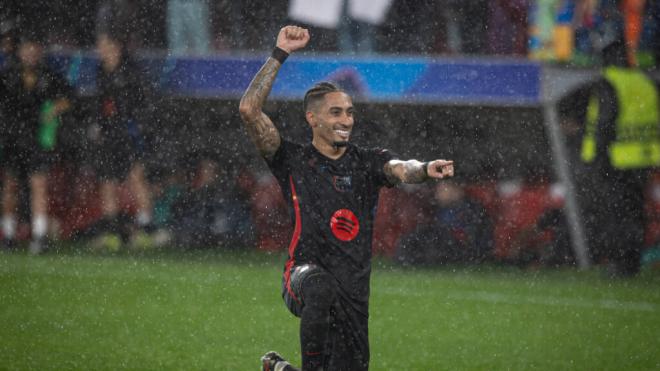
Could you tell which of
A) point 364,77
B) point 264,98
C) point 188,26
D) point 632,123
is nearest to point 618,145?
point 632,123

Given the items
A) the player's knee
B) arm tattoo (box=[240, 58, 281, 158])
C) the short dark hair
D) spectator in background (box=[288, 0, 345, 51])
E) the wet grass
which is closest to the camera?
the player's knee

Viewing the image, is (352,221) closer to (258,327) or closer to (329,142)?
(329,142)

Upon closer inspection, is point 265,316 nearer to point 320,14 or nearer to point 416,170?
point 416,170

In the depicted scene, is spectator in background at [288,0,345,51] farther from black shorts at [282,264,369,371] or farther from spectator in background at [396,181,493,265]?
black shorts at [282,264,369,371]

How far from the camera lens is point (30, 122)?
12.0 meters

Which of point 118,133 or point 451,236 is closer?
point 451,236

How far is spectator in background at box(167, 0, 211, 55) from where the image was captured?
12500 millimetres

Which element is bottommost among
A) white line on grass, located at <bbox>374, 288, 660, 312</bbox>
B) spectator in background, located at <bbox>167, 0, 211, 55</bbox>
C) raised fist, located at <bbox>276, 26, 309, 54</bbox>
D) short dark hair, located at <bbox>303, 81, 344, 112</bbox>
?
white line on grass, located at <bbox>374, 288, 660, 312</bbox>

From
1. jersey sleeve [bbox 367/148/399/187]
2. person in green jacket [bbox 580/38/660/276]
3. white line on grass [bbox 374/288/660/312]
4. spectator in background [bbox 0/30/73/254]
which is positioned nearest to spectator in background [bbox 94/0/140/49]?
spectator in background [bbox 0/30/73/254]

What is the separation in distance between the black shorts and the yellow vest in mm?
6391

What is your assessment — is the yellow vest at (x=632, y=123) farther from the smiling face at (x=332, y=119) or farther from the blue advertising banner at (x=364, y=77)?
the smiling face at (x=332, y=119)

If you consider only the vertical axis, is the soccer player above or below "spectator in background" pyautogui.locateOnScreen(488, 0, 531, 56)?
below

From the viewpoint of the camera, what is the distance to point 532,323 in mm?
8258

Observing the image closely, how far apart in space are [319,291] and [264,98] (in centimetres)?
103
